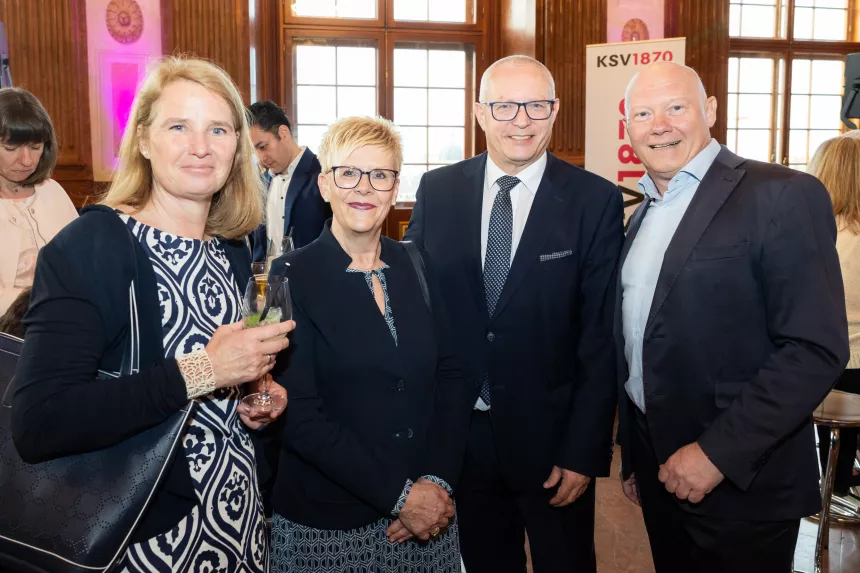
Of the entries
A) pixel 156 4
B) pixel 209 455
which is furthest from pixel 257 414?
pixel 156 4

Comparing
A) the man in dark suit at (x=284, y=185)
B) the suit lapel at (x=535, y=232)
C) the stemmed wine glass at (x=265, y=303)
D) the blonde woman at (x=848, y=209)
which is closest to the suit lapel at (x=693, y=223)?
the suit lapel at (x=535, y=232)

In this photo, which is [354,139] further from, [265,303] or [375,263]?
[265,303]

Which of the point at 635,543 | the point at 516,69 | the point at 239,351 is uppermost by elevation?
the point at 516,69

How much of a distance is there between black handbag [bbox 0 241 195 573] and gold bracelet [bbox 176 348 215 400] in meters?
0.11

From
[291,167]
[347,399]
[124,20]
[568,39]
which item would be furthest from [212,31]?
[347,399]

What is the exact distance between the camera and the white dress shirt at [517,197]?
215 centimetres

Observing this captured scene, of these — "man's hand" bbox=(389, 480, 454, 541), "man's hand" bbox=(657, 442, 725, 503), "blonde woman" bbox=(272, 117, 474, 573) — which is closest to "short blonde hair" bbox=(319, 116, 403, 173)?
"blonde woman" bbox=(272, 117, 474, 573)

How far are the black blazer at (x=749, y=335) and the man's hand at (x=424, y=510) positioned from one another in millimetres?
607

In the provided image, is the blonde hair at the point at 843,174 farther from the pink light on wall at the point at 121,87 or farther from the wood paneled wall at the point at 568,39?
the pink light on wall at the point at 121,87

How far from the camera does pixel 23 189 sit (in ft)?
9.00

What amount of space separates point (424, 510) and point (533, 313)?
653 millimetres

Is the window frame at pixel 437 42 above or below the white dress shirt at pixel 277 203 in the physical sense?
above

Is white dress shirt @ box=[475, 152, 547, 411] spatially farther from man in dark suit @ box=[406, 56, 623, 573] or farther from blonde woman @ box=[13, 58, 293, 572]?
blonde woman @ box=[13, 58, 293, 572]

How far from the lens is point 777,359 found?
1.68 m
